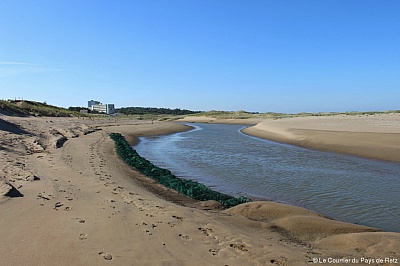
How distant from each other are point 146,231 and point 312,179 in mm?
8416

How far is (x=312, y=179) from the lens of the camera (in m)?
11.3

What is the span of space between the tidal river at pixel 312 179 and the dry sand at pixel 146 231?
1.60 meters

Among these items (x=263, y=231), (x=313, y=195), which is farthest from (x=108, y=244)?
(x=313, y=195)

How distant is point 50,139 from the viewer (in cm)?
1680

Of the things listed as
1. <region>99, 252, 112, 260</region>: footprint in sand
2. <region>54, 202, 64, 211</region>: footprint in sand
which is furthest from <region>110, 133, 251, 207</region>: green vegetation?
<region>99, 252, 112, 260</region>: footprint in sand

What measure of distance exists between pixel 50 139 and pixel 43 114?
31133mm

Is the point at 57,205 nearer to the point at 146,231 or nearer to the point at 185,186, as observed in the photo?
the point at 146,231

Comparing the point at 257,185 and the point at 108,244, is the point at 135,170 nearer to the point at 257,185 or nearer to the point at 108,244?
the point at 257,185

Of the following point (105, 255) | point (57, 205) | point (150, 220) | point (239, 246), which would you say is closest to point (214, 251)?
point (239, 246)

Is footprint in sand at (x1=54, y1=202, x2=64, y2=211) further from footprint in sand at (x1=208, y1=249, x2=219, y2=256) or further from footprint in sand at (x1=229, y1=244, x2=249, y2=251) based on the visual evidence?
footprint in sand at (x1=229, y1=244, x2=249, y2=251)

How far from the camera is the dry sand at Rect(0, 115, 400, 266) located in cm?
387

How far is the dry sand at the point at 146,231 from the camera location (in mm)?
3867

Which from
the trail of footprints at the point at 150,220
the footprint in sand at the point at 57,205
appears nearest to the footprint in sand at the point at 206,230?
the trail of footprints at the point at 150,220

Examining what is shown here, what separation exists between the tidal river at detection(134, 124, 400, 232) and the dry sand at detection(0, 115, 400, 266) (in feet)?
5.26
